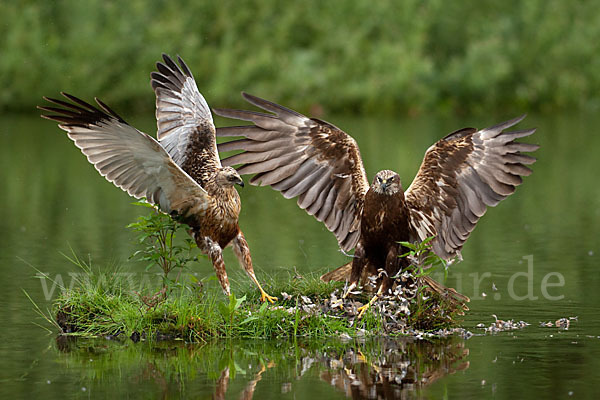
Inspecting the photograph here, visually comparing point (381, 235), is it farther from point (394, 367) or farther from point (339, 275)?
point (394, 367)

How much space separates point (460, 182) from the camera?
1124cm

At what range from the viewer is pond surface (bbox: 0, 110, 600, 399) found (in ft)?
28.0

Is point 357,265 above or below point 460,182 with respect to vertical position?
below

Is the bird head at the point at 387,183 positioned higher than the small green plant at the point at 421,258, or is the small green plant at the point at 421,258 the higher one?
the bird head at the point at 387,183

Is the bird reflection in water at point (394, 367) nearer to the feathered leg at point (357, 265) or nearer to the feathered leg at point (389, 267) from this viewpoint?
the feathered leg at point (389, 267)

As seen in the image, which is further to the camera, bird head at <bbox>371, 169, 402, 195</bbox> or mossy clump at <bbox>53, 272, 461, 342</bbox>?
bird head at <bbox>371, 169, 402, 195</bbox>

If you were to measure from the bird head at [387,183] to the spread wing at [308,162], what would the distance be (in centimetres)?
85

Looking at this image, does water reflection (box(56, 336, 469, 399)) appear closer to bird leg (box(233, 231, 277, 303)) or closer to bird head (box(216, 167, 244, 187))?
bird leg (box(233, 231, 277, 303))

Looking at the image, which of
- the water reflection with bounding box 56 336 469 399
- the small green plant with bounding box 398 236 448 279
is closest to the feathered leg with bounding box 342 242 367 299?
the small green plant with bounding box 398 236 448 279

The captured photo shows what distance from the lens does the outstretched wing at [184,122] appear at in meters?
11.4

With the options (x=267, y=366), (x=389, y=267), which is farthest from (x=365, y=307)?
(x=267, y=366)

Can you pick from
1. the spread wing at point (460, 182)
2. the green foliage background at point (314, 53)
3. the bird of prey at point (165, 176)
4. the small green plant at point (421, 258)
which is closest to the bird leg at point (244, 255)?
the bird of prey at point (165, 176)

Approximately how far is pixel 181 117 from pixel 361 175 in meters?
1.95

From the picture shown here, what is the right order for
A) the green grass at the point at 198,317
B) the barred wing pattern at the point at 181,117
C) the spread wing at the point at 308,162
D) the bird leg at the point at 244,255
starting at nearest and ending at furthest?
the green grass at the point at 198,317 < the bird leg at the point at 244,255 < the spread wing at the point at 308,162 < the barred wing pattern at the point at 181,117
